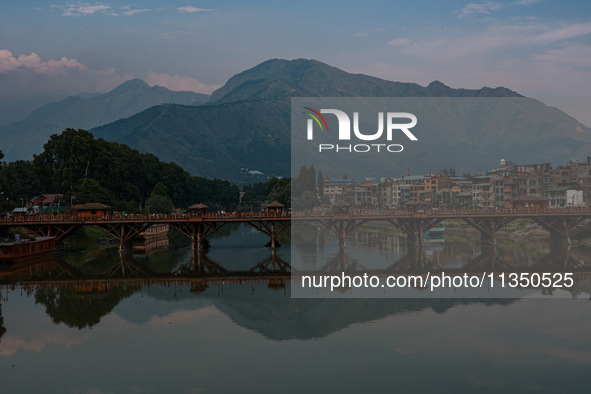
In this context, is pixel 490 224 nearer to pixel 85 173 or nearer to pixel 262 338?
pixel 262 338

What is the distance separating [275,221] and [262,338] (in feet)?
149

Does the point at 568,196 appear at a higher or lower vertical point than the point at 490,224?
higher

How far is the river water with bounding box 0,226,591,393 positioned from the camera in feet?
103

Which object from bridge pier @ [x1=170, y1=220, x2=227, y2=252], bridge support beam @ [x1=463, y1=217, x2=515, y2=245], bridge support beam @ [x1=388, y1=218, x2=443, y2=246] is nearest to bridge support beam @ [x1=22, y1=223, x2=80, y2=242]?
bridge pier @ [x1=170, y1=220, x2=227, y2=252]

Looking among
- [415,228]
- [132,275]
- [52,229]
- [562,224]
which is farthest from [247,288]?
[562,224]

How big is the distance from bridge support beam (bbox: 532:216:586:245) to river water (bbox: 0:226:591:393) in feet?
108

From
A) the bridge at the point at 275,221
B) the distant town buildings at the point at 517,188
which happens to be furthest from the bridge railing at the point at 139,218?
the distant town buildings at the point at 517,188

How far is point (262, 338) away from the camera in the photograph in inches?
1571

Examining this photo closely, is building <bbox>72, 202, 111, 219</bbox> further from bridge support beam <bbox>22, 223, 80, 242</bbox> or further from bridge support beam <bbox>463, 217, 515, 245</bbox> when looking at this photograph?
bridge support beam <bbox>463, 217, 515, 245</bbox>

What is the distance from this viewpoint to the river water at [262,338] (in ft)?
103

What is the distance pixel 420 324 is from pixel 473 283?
18.8 m

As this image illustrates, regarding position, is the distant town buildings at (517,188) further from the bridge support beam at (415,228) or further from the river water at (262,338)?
the river water at (262,338)

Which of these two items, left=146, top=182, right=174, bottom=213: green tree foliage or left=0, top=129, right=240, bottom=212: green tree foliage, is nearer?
left=0, top=129, right=240, bottom=212: green tree foliage

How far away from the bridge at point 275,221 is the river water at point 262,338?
17.3 meters
